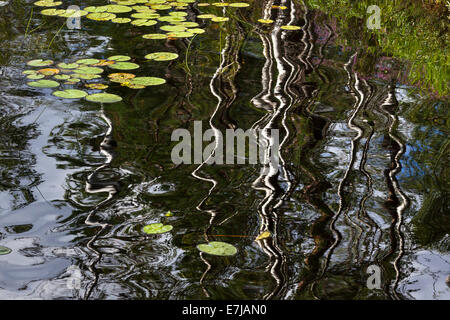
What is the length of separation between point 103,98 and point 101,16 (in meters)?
1.52

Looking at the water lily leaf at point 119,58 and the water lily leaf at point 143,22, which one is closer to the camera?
the water lily leaf at point 119,58

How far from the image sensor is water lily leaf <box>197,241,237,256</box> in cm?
194

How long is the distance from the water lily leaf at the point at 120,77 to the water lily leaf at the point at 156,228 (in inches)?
55.5

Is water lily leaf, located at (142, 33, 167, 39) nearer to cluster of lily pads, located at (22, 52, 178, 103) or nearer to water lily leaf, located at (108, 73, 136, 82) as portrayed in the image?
cluster of lily pads, located at (22, 52, 178, 103)

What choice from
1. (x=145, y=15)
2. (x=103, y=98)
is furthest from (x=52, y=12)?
(x=103, y=98)

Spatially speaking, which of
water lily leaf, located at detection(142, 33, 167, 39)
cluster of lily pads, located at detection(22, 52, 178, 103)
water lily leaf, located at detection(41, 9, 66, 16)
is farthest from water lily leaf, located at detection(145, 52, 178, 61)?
water lily leaf, located at detection(41, 9, 66, 16)

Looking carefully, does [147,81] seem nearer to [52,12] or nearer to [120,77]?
[120,77]

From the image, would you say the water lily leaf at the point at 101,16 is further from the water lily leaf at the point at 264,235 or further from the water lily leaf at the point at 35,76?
the water lily leaf at the point at 264,235

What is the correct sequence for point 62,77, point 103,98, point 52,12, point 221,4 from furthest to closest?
1. point 221,4
2. point 52,12
3. point 62,77
4. point 103,98

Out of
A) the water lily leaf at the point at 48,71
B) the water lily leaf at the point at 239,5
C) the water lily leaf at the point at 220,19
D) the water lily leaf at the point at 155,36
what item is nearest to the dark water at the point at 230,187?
the water lily leaf at the point at 48,71

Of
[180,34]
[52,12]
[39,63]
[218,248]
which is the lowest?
[218,248]

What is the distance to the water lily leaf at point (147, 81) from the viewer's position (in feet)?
10.6

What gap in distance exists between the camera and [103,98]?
3.04 m
